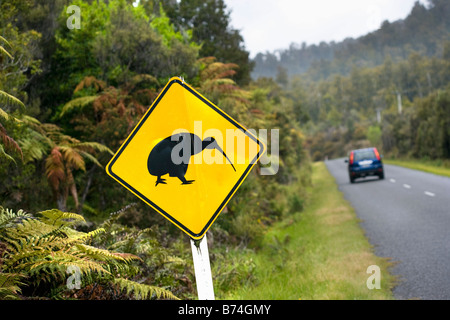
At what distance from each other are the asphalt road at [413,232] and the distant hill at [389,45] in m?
35.7

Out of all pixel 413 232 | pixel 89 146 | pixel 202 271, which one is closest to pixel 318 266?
pixel 413 232

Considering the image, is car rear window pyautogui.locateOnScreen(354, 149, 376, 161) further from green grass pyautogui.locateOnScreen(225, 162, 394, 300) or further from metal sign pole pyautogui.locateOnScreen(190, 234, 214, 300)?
metal sign pole pyautogui.locateOnScreen(190, 234, 214, 300)

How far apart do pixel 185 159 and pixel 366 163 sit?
20544mm

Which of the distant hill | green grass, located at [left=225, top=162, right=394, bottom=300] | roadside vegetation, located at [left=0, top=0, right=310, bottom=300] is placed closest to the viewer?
roadside vegetation, located at [left=0, top=0, right=310, bottom=300]

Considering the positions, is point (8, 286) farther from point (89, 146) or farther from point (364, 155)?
point (364, 155)

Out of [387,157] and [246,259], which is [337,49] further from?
[246,259]

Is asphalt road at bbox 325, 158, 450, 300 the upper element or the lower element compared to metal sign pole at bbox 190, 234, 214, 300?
lower

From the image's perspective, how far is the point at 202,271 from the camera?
2.97 m

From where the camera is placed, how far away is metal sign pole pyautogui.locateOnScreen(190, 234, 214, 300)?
115 inches

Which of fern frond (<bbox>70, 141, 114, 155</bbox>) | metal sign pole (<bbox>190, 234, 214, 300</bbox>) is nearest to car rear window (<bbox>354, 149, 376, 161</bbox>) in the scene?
fern frond (<bbox>70, 141, 114, 155</bbox>)

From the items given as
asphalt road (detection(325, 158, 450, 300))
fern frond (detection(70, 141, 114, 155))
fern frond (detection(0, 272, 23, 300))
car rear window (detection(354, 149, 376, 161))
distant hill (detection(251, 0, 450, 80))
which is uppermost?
distant hill (detection(251, 0, 450, 80))

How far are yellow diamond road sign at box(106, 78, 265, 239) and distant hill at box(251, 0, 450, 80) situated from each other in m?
47.4

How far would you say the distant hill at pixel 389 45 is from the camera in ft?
271

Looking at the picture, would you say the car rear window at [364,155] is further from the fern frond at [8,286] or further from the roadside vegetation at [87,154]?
the fern frond at [8,286]
